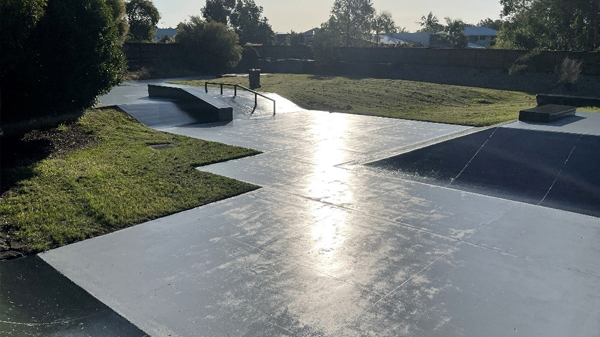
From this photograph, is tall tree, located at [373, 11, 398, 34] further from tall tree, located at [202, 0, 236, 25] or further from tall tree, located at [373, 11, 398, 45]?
tall tree, located at [202, 0, 236, 25]

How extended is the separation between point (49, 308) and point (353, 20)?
3546 inches

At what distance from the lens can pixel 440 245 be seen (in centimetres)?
751

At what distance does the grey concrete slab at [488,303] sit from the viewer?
532 cm

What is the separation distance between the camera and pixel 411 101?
86.1 feet

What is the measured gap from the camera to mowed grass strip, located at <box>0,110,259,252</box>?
804cm

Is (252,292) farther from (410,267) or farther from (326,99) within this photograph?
(326,99)

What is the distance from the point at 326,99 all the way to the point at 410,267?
63.3ft

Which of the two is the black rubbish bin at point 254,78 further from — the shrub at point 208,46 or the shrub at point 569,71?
the shrub at point 569,71

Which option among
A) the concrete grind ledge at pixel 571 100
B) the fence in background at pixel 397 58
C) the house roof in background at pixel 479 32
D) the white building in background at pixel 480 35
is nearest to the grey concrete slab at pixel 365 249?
the concrete grind ledge at pixel 571 100

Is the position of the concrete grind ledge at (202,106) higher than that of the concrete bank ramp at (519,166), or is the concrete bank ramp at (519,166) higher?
the concrete grind ledge at (202,106)

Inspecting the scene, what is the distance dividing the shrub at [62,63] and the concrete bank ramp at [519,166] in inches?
347

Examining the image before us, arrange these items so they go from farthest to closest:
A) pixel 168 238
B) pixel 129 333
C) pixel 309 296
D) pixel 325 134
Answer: pixel 325 134 → pixel 168 238 → pixel 309 296 → pixel 129 333

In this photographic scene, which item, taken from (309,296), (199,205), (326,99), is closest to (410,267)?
(309,296)

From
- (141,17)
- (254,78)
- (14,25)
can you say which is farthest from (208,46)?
(14,25)
